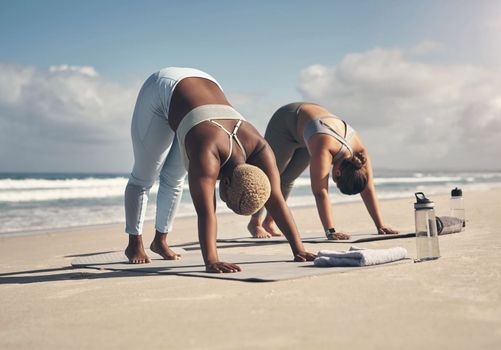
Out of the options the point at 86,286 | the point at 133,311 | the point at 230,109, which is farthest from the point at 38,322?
the point at 230,109

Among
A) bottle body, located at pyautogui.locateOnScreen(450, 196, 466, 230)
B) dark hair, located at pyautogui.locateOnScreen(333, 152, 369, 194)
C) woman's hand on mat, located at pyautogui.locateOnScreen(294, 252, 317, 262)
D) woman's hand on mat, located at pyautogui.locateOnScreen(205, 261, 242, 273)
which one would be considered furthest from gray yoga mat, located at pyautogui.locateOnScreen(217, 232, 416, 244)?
woman's hand on mat, located at pyautogui.locateOnScreen(205, 261, 242, 273)

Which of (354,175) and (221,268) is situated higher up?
(354,175)

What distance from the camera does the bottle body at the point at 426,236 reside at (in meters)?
4.64

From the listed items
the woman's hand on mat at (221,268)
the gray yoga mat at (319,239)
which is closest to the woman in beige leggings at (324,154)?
the gray yoga mat at (319,239)

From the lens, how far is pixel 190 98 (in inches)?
184

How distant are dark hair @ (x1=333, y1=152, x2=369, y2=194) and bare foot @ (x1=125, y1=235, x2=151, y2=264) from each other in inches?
95.2

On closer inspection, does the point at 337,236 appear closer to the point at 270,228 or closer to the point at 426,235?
the point at 270,228

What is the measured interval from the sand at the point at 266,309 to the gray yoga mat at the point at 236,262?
12 cm

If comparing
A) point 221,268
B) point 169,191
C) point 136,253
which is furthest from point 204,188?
point 136,253

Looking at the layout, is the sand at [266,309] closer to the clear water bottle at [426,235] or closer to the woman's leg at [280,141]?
the clear water bottle at [426,235]

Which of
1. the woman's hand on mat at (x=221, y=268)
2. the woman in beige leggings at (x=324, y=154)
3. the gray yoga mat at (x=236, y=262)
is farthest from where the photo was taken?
the woman in beige leggings at (x=324, y=154)

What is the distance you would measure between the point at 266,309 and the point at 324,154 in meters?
3.95

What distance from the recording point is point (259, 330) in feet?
8.55

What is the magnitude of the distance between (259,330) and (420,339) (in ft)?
2.17
